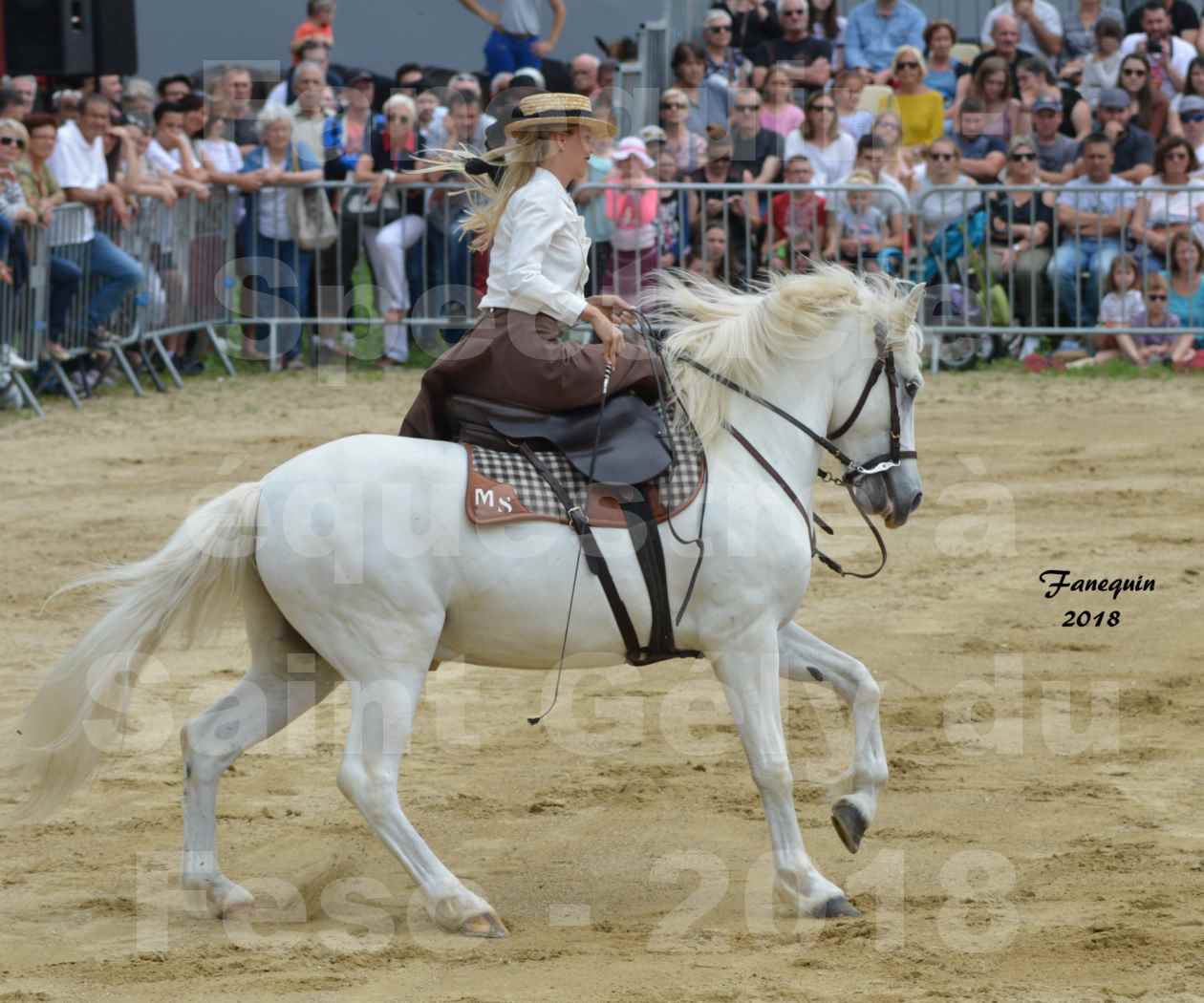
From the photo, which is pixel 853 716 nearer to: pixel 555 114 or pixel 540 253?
pixel 540 253

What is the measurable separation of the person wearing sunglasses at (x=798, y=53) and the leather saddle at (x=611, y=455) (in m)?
12.4

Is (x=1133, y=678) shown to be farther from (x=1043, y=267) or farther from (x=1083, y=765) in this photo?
(x=1043, y=267)

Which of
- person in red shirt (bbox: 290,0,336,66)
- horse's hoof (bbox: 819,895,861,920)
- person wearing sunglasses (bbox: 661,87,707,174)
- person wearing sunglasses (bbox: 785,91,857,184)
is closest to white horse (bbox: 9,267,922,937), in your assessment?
horse's hoof (bbox: 819,895,861,920)

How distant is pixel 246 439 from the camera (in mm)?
13492

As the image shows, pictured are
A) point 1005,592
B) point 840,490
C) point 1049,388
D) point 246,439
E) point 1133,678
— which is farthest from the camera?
point 1049,388

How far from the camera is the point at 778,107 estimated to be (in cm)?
1686

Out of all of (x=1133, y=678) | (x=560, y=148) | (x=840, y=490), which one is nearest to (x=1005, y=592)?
(x=1133, y=678)

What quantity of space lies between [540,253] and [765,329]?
2.52 feet

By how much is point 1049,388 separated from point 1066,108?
3476mm

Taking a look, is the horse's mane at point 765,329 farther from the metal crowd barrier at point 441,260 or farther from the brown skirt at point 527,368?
the metal crowd barrier at point 441,260

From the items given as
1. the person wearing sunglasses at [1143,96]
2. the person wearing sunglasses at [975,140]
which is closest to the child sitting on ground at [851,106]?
the person wearing sunglasses at [975,140]

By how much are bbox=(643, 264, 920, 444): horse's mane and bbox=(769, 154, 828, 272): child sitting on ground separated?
936 cm

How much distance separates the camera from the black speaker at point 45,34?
13.9m

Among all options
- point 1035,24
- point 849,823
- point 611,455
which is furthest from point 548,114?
point 1035,24
